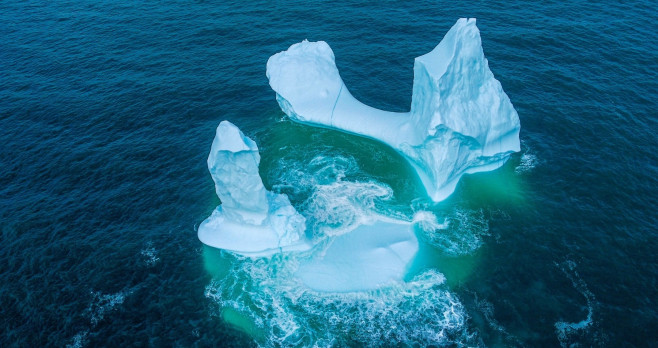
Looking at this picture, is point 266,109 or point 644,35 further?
point 644,35

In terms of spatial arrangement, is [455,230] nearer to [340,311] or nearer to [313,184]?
[340,311]

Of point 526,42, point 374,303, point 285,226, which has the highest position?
point 526,42

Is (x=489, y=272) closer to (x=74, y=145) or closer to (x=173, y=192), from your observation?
(x=173, y=192)

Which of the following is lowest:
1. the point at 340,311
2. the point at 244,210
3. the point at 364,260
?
the point at 340,311

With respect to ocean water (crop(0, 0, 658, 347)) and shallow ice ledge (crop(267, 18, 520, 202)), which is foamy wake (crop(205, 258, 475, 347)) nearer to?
ocean water (crop(0, 0, 658, 347))

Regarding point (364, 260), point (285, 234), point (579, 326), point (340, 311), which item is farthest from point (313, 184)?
point (579, 326)

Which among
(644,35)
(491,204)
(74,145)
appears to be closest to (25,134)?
(74,145)
